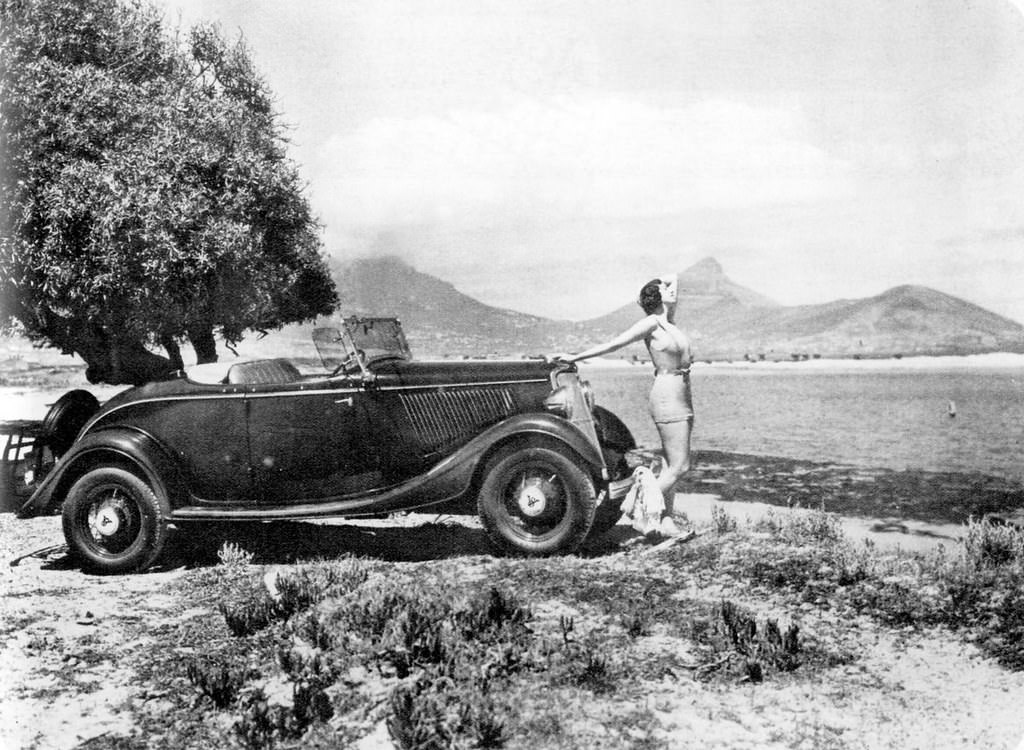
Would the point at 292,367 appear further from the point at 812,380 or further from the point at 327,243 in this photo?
the point at 812,380

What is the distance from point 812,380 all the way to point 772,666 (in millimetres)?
37349

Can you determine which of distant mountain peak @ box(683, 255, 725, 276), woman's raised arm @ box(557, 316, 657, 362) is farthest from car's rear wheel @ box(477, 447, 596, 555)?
distant mountain peak @ box(683, 255, 725, 276)

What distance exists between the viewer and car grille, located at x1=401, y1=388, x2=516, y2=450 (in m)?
6.20

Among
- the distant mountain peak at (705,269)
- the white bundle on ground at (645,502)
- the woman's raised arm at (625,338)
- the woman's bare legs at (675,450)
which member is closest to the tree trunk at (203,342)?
the woman's raised arm at (625,338)

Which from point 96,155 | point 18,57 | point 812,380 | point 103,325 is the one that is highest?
point 18,57

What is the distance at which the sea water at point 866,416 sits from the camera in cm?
1571

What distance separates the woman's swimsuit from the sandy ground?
4.55 feet

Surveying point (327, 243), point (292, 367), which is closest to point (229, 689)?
point (292, 367)

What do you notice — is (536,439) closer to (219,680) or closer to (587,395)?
(587,395)

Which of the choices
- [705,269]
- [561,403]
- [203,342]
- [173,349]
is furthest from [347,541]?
[705,269]

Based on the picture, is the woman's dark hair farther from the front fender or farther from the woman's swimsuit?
the front fender

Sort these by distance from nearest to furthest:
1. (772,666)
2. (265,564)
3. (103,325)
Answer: (772,666)
(265,564)
(103,325)

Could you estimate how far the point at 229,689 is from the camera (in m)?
3.55

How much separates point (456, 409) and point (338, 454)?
98 centimetres
